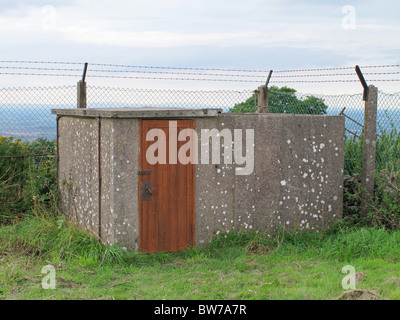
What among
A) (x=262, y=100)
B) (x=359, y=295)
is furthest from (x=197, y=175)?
(x=262, y=100)

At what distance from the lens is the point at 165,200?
6914 mm

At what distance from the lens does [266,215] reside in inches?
296

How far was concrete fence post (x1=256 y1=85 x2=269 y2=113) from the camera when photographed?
398 inches

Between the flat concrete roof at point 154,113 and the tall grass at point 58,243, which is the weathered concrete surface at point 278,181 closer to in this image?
the flat concrete roof at point 154,113

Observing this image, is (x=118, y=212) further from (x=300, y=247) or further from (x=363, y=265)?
(x=363, y=265)

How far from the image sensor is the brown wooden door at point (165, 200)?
22.2ft

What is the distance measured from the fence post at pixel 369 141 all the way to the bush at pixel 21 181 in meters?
5.81

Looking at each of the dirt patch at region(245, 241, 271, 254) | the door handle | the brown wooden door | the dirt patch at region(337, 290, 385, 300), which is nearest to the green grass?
the dirt patch at region(245, 241, 271, 254)

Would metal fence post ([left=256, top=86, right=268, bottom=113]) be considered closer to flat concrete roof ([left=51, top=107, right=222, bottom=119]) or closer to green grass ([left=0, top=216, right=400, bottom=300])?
flat concrete roof ([left=51, top=107, right=222, bottom=119])

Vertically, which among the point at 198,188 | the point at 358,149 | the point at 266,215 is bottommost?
the point at 266,215

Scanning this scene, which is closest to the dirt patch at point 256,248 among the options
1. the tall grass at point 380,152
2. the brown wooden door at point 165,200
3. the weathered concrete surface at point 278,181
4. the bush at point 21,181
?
the weathered concrete surface at point 278,181

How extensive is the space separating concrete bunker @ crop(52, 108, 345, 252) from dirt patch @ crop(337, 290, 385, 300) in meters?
2.51
